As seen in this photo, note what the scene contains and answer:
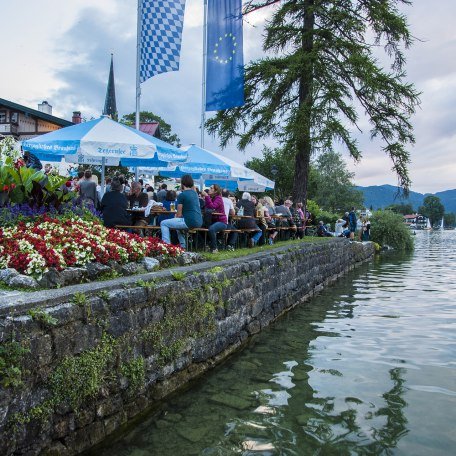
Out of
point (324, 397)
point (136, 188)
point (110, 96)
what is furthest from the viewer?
point (110, 96)

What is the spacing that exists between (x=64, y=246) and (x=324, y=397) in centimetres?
322

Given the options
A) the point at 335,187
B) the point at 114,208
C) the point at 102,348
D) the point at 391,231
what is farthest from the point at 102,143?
the point at 335,187

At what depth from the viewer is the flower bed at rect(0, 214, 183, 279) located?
4875 millimetres

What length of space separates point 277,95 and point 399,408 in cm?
1527

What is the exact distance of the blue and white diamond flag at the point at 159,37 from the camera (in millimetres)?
11812

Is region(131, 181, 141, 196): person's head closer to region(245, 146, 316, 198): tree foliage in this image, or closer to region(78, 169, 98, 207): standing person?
region(78, 169, 98, 207): standing person

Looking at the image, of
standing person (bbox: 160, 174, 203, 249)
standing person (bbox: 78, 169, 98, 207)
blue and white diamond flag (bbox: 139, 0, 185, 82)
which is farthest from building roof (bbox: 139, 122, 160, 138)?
standing person (bbox: 160, 174, 203, 249)

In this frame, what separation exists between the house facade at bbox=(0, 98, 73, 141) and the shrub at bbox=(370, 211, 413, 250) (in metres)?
23.8

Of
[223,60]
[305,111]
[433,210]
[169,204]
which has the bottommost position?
[169,204]

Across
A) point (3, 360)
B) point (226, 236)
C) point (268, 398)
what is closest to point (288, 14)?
point (226, 236)

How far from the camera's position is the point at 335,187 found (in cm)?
6762

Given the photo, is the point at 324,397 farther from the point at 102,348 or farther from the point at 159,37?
the point at 159,37

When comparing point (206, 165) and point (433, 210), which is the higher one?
point (433, 210)

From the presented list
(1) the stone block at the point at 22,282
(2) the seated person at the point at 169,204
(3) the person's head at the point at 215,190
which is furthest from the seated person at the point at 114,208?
(1) the stone block at the point at 22,282
